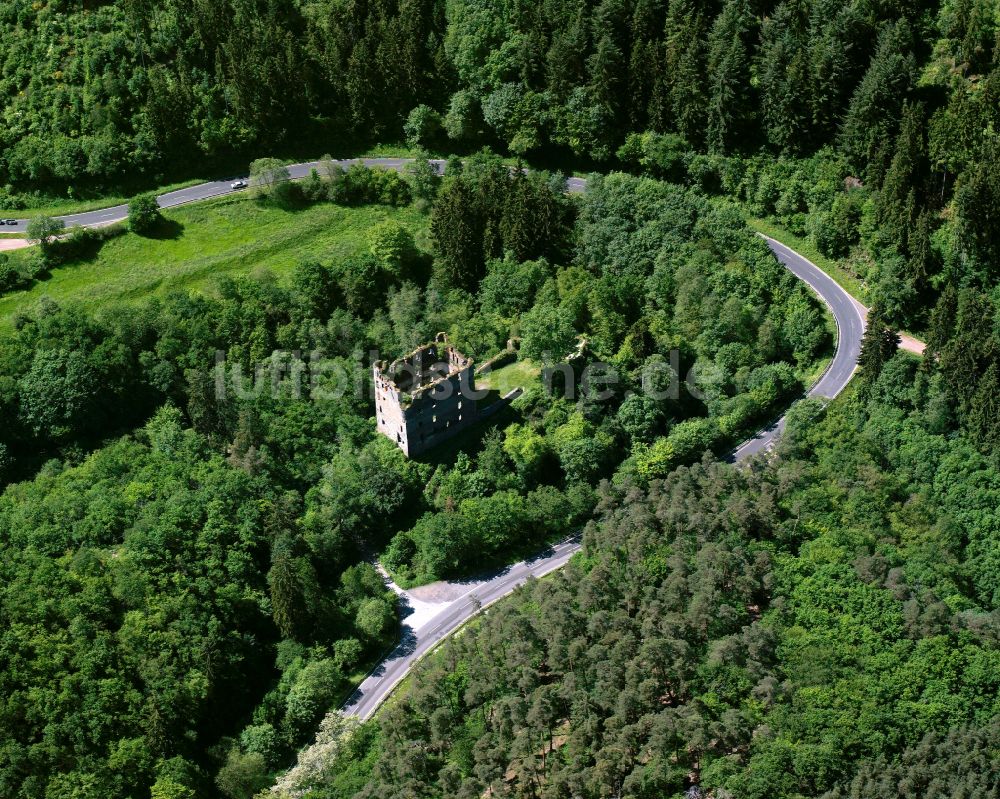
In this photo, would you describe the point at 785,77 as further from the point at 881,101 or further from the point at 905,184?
the point at 905,184

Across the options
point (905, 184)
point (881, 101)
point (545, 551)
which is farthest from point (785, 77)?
point (545, 551)

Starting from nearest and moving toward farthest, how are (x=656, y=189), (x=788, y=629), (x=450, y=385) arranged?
(x=788, y=629) → (x=450, y=385) → (x=656, y=189)

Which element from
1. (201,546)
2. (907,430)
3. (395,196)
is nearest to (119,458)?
(201,546)

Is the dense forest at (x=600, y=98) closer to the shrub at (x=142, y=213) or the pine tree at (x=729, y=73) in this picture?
the pine tree at (x=729, y=73)

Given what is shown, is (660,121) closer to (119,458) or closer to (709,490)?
(709,490)

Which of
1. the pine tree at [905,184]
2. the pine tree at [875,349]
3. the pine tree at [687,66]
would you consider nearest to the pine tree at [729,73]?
the pine tree at [687,66]

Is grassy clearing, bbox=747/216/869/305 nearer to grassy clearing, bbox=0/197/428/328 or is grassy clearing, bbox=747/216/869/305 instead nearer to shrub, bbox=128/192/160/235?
grassy clearing, bbox=0/197/428/328

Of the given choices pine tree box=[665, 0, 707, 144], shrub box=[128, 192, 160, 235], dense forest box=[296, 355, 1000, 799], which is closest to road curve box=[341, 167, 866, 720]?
dense forest box=[296, 355, 1000, 799]
